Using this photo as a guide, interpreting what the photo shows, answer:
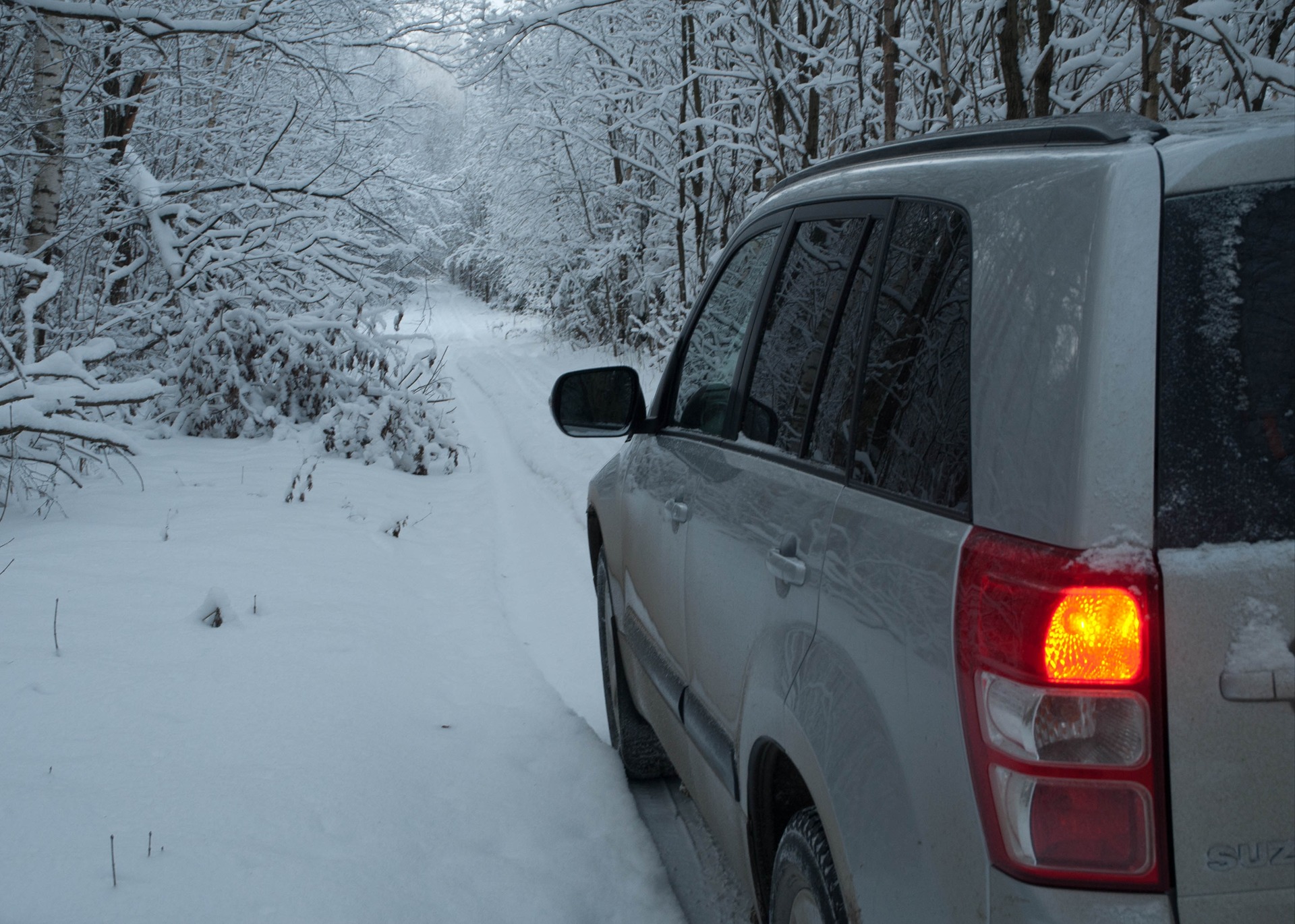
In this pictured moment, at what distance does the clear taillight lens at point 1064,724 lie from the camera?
4.09ft

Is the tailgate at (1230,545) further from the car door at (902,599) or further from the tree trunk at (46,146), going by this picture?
the tree trunk at (46,146)

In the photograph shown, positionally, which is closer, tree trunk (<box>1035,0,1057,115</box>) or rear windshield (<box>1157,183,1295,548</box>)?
rear windshield (<box>1157,183,1295,548</box>)

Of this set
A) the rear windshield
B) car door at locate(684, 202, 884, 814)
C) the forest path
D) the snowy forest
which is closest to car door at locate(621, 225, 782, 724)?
car door at locate(684, 202, 884, 814)

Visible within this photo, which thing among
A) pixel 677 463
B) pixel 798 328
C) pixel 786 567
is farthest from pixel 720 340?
pixel 786 567

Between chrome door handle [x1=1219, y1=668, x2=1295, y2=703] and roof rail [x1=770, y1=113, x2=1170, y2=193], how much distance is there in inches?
28.7

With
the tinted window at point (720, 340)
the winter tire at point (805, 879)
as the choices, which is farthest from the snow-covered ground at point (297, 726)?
the tinted window at point (720, 340)

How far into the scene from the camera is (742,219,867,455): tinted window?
217 cm

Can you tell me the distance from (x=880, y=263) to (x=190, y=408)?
9489 millimetres

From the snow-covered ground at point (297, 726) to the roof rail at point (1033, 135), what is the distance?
7.09ft

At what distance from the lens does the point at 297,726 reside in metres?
4.07

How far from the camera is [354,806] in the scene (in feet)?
11.6

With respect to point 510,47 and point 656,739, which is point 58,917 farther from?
point 510,47

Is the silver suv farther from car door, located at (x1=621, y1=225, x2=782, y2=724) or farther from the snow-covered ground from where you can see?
the snow-covered ground

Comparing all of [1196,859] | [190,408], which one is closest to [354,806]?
[1196,859]
